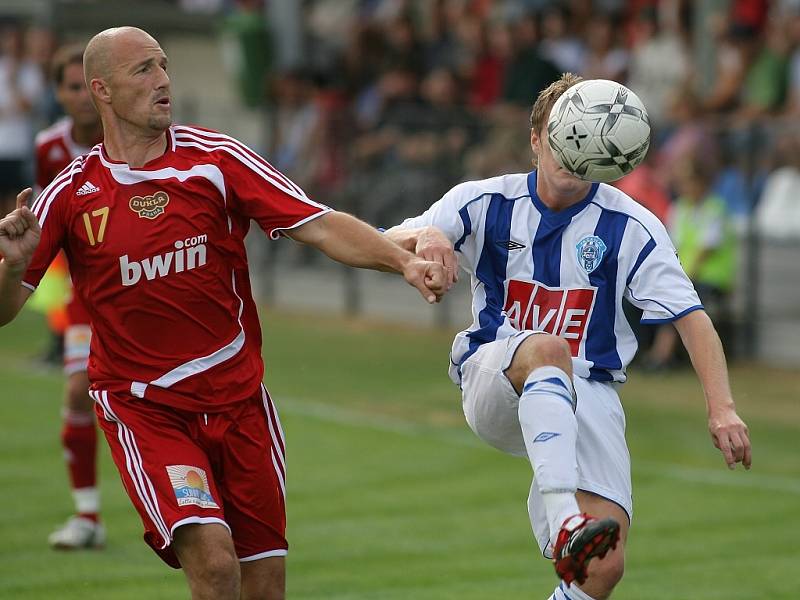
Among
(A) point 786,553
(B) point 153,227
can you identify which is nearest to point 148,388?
(B) point 153,227

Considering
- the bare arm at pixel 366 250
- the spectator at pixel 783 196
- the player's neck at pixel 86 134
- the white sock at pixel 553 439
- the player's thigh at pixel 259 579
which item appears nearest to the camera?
the white sock at pixel 553 439

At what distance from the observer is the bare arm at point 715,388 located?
5.20 meters

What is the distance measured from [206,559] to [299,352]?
10.5 meters

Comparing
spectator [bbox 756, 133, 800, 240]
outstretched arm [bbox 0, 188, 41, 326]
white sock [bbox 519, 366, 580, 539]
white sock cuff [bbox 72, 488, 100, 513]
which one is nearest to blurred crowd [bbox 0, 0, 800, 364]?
spectator [bbox 756, 133, 800, 240]

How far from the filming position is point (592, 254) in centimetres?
553

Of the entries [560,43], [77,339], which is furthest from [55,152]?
[560,43]

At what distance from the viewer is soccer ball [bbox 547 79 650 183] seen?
522 centimetres

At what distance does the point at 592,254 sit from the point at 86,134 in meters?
3.83

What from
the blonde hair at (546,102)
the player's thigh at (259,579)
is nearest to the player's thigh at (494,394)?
the blonde hair at (546,102)

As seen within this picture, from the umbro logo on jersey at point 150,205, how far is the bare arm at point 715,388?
1932mm

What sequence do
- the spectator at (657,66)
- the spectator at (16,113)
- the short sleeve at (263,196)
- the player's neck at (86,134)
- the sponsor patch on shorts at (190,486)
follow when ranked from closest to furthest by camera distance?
the sponsor patch on shorts at (190,486)
the short sleeve at (263,196)
the player's neck at (86,134)
the spectator at (657,66)
the spectator at (16,113)

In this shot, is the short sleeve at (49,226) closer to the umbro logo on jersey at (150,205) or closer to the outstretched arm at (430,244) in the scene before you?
the umbro logo on jersey at (150,205)

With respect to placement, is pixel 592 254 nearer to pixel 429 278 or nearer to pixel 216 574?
pixel 429 278

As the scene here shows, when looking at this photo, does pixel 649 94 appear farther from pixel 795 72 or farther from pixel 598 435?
pixel 598 435
